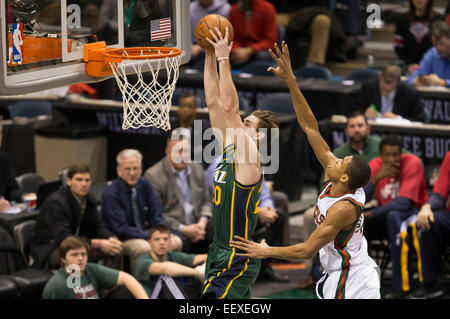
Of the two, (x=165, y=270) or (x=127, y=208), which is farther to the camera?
(x=127, y=208)

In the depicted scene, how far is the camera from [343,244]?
6.29 meters

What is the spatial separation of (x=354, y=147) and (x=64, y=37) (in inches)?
142

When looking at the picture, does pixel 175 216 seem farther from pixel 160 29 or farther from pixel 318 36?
pixel 318 36

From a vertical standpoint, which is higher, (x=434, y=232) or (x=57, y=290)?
(x=434, y=232)

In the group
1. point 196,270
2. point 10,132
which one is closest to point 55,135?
point 10,132

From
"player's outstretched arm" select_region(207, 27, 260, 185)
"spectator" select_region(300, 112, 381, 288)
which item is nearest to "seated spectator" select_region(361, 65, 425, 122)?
"spectator" select_region(300, 112, 381, 288)

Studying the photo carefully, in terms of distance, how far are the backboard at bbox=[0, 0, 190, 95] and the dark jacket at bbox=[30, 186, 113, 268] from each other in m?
1.82

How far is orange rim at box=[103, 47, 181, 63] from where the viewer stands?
654 cm

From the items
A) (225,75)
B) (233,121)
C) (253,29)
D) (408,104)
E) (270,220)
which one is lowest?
(270,220)

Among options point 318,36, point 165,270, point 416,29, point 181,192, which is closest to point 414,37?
point 416,29

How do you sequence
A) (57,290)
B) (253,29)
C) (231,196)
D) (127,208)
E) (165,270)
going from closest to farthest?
(231,196) → (57,290) → (165,270) → (127,208) → (253,29)

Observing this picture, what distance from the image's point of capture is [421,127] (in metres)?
9.79

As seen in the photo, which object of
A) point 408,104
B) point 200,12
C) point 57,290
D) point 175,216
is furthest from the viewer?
point 200,12

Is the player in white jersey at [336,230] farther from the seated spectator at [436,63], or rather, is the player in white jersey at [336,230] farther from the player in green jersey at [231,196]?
the seated spectator at [436,63]
